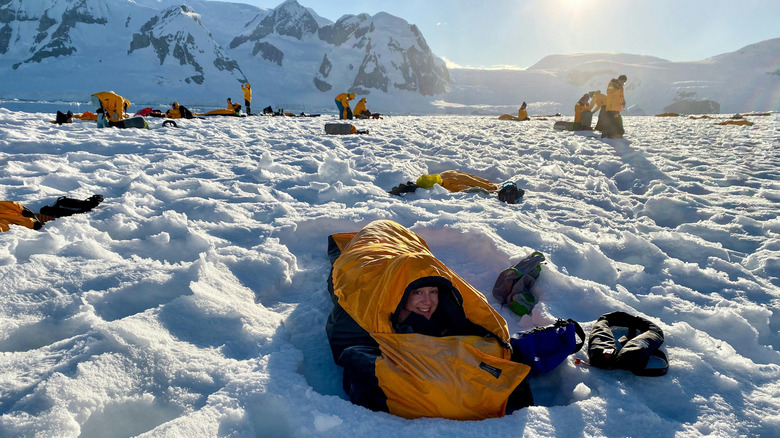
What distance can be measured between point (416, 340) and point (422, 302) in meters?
0.36

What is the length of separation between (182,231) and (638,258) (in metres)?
4.61

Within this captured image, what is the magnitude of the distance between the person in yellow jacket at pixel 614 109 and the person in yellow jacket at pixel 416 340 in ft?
33.9

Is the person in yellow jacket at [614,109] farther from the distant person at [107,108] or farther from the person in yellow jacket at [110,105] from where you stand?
the distant person at [107,108]

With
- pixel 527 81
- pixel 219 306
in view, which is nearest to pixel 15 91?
pixel 219 306

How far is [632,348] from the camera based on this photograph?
86.1 inches

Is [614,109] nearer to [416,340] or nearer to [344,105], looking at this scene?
[416,340]

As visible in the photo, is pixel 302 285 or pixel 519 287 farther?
pixel 302 285

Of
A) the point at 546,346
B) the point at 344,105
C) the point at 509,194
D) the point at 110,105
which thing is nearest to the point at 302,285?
the point at 546,346

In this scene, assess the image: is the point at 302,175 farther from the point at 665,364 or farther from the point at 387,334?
the point at 665,364

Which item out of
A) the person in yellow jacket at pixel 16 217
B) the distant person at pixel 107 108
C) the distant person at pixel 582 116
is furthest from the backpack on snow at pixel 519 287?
the distant person at pixel 582 116

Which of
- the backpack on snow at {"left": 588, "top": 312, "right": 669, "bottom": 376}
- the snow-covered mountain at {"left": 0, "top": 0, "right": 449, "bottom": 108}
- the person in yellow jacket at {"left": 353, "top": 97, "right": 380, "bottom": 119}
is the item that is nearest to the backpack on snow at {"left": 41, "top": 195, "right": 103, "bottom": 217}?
the backpack on snow at {"left": 588, "top": 312, "right": 669, "bottom": 376}

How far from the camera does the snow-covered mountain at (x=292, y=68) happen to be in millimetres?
59344

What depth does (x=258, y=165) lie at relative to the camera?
6.71 metres

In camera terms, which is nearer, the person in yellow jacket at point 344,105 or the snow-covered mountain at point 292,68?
the person in yellow jacket at point 344,105
